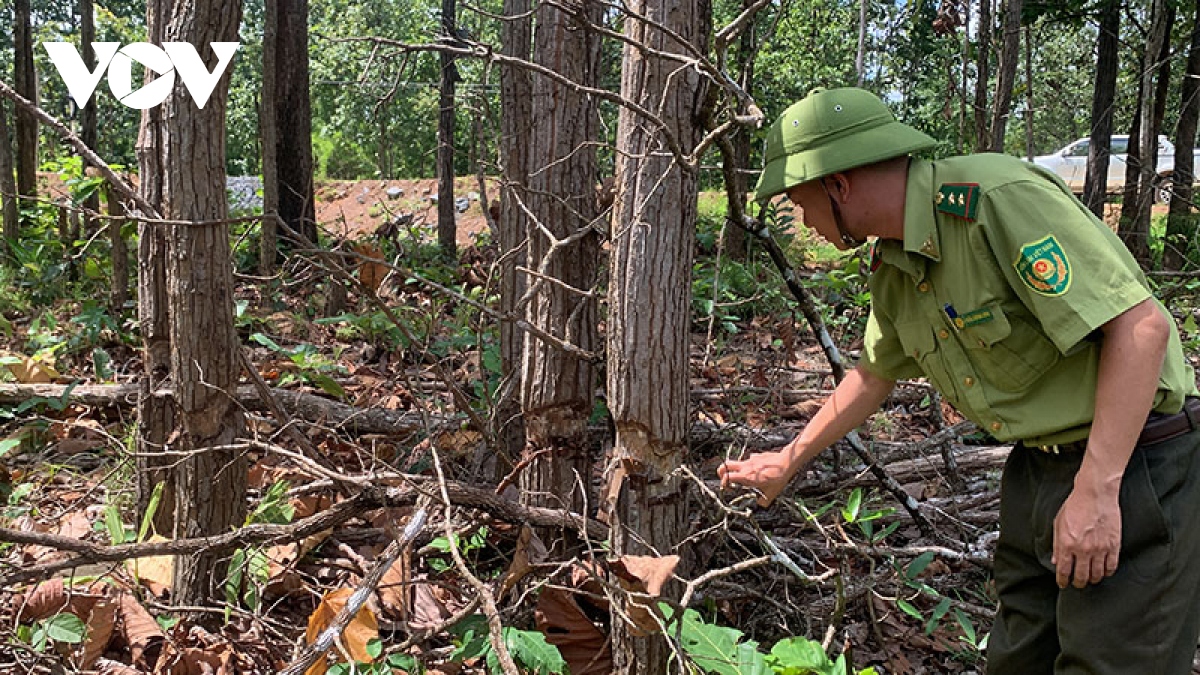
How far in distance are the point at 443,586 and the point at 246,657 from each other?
24.9 inches

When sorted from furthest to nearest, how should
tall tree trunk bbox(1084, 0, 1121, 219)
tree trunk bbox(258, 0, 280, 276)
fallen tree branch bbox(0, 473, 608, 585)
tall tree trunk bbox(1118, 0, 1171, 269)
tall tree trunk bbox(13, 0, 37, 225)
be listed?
1. tall tree trunk bbox(1084, 0, 1121, 219)
2. tall tree trunk bbox(1118, 0, 1171, 269)
3. tall tree trunk bbox(13, 0, 37, 225)
4. tree trunk bbox(258, 0, 280, 276)
5. fallen tree branch bbox(0, 473, 608, 585)

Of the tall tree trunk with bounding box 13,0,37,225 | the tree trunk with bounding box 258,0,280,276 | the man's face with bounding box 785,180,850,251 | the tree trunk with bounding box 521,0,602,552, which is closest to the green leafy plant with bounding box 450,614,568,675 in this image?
the tree trunk with bounding box 521,0,602,552

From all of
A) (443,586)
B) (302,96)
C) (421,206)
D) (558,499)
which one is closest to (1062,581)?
(558,499)

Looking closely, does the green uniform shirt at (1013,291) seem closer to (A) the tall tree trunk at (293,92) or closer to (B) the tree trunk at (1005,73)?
(B) the tree trunk at (1005,73)

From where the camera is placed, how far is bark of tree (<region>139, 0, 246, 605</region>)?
2928 mm

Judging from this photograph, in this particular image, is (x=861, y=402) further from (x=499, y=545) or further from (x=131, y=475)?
(x=131, y=475)

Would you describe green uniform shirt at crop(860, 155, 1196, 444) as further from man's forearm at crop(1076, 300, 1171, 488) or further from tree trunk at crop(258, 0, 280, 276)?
tree trunk at crop(258, 0, 280, 276)

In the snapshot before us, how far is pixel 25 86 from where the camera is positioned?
7.97 metres

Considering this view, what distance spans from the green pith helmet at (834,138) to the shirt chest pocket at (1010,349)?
424 millimetres

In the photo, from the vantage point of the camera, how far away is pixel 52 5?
23.2 meters

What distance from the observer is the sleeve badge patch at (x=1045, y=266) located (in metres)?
1.89

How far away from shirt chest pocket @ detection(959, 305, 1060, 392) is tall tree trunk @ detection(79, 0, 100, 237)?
479cm

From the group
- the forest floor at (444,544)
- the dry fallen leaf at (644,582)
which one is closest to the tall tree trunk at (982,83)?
the forest floor at (444,544)

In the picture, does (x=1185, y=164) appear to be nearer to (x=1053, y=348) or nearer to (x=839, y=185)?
(x=1053, y=348)
